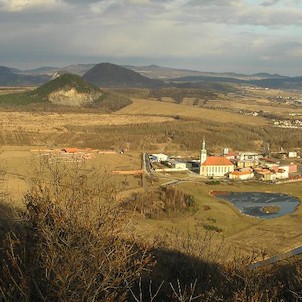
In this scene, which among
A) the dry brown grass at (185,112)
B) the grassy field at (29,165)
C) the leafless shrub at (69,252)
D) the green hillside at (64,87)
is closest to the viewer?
the leafless shrub at (69,252)

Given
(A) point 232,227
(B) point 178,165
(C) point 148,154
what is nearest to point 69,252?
(A) point 232,227

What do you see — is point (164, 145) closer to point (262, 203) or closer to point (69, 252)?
point (262, 203)

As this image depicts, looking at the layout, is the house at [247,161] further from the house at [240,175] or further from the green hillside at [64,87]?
the green hillside at [64,87]

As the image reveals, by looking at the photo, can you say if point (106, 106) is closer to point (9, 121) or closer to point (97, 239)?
point (9, 121)

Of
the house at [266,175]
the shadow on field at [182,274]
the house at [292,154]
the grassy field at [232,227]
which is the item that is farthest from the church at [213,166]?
the shadow on field at [182,274]

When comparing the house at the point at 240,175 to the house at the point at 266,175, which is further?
the house at the point at 240,175

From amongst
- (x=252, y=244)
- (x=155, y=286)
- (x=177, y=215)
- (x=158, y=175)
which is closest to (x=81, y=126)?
(x=158, y=175)
